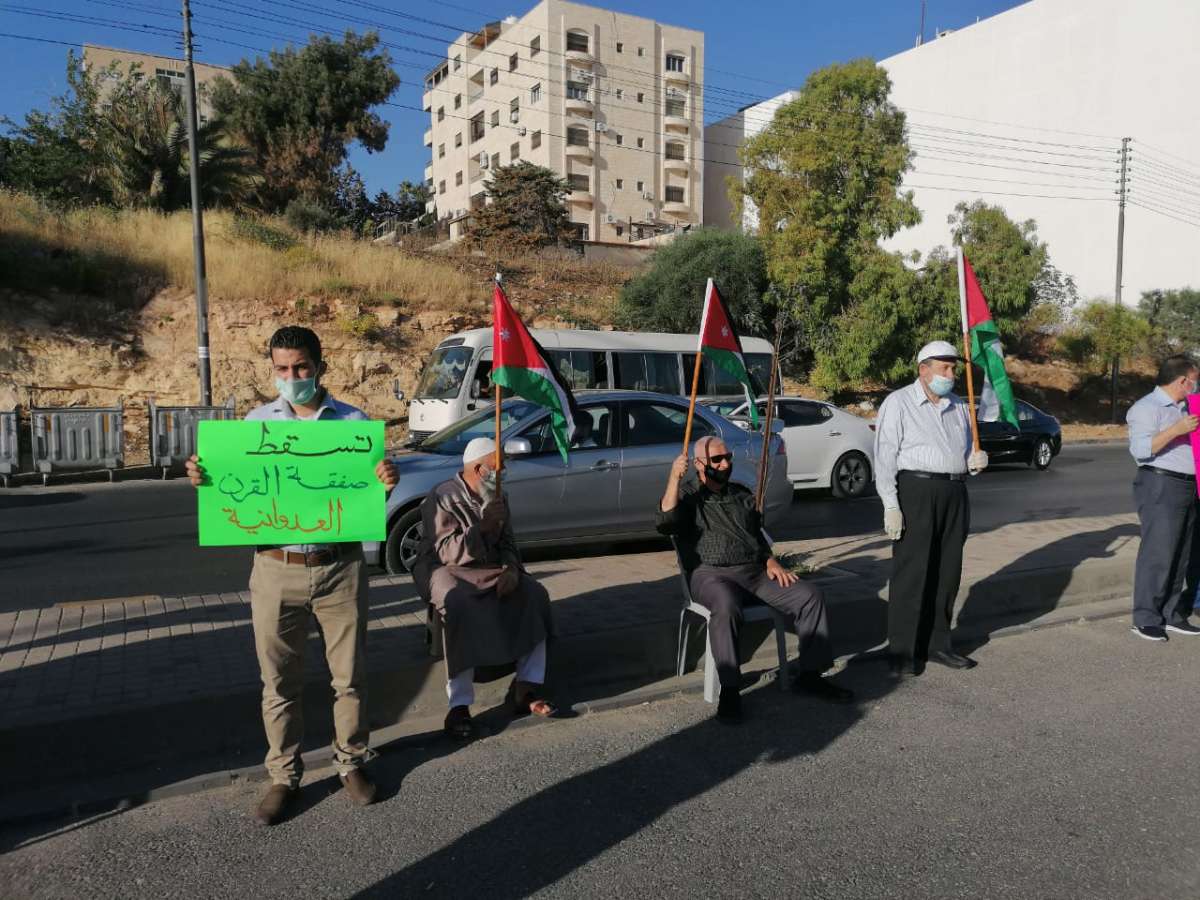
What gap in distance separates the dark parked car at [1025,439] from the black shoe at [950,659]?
12.9 m

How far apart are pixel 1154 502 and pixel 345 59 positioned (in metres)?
44.5

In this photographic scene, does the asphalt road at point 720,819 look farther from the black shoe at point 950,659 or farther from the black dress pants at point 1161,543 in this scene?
the black dress pants at point 1161,543

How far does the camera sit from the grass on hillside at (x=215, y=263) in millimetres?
23375

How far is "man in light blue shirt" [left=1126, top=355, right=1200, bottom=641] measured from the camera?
6188 millimetres

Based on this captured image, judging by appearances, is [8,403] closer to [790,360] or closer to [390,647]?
[390,647]

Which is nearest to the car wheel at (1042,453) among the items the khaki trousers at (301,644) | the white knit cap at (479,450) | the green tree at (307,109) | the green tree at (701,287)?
the green tree at (701,287)

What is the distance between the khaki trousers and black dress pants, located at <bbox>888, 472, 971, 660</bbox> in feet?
10.6

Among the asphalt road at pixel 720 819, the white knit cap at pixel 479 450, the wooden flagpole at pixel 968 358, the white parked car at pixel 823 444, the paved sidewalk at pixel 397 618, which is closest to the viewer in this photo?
the asphalt road at pixel 720 819

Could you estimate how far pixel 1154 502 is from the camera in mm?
6297

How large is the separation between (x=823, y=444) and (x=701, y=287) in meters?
15.6

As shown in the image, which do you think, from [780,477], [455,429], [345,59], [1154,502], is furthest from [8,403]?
[345,59]

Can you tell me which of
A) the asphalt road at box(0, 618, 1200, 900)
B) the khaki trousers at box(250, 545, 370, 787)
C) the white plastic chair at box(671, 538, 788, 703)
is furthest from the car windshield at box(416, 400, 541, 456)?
the khaki trousers at box(250, 545, 370, 787)

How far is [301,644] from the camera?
3.87m

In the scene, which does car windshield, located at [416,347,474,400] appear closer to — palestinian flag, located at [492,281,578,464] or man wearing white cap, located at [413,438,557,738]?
palestinian flag, located at [492,281,578,464]
